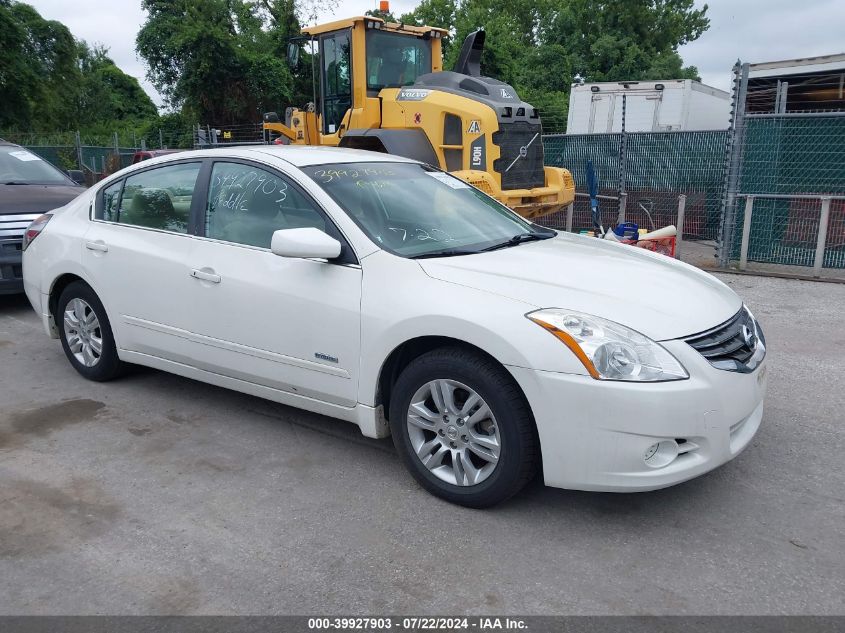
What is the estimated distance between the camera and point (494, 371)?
10.5ft

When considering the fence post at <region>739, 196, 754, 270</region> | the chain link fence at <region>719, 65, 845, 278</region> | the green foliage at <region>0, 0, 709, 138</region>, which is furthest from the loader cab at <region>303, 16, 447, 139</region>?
the green foliage at <region>0, 0, 709, 138</region>

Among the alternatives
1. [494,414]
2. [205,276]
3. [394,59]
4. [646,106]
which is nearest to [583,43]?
[646,106]

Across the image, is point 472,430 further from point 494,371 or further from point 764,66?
point 764,66

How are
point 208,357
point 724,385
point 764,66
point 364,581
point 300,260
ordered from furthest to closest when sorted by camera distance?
point 764,66, point 208,357, point 300,260, point 724,385, point 364,581

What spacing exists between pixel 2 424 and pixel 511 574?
3.28 metres

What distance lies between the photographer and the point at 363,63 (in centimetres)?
1062

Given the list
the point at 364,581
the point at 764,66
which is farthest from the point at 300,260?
the point at 764,66

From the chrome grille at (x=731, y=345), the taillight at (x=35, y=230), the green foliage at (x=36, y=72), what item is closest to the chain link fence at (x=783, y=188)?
the chrome grille at (x=731, y=345)

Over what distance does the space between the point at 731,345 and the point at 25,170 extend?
8.00 meters

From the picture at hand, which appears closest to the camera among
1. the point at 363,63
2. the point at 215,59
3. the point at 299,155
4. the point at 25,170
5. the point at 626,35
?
the point at 299,155

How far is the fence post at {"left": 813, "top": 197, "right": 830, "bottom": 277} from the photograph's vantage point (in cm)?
886

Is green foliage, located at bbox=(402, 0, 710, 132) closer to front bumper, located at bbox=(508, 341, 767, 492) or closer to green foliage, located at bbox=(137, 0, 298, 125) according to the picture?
green foliage, located at bbox=(137, 0, 298, 125)

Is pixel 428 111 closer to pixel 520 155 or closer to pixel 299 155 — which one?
pixel 520 155
